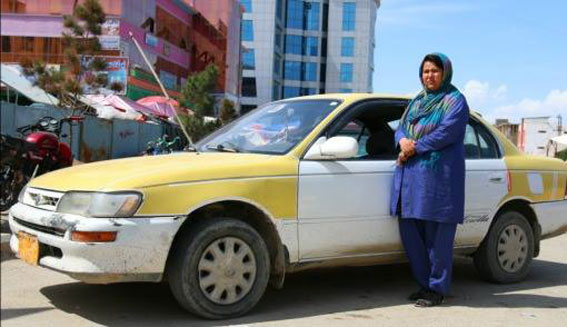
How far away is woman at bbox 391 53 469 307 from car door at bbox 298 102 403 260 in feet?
0.39

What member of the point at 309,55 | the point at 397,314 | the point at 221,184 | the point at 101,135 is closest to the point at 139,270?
the point at 221,184

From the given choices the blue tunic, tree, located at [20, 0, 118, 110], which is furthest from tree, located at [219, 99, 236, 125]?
the blue tunic

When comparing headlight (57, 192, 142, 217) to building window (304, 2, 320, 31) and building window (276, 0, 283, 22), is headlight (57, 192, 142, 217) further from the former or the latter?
building window (304, 2, 320, 31)

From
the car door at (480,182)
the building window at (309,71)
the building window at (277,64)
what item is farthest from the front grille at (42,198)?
the building window at (309,71)

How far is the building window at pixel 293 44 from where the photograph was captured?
10181 cm

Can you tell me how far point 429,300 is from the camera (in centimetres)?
534

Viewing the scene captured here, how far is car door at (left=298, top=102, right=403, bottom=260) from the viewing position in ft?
16.3

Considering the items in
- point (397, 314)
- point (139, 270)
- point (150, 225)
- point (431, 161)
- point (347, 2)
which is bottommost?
point (397, 314)

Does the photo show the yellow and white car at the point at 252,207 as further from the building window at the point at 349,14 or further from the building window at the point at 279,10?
the building window at the point at 349,14

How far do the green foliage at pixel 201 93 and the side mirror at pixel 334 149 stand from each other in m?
31.1

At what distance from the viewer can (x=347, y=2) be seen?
104 metres

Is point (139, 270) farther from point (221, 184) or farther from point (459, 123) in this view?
point (459, 123)

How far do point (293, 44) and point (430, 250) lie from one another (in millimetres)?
98824

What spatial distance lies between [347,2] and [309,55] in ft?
33.3
